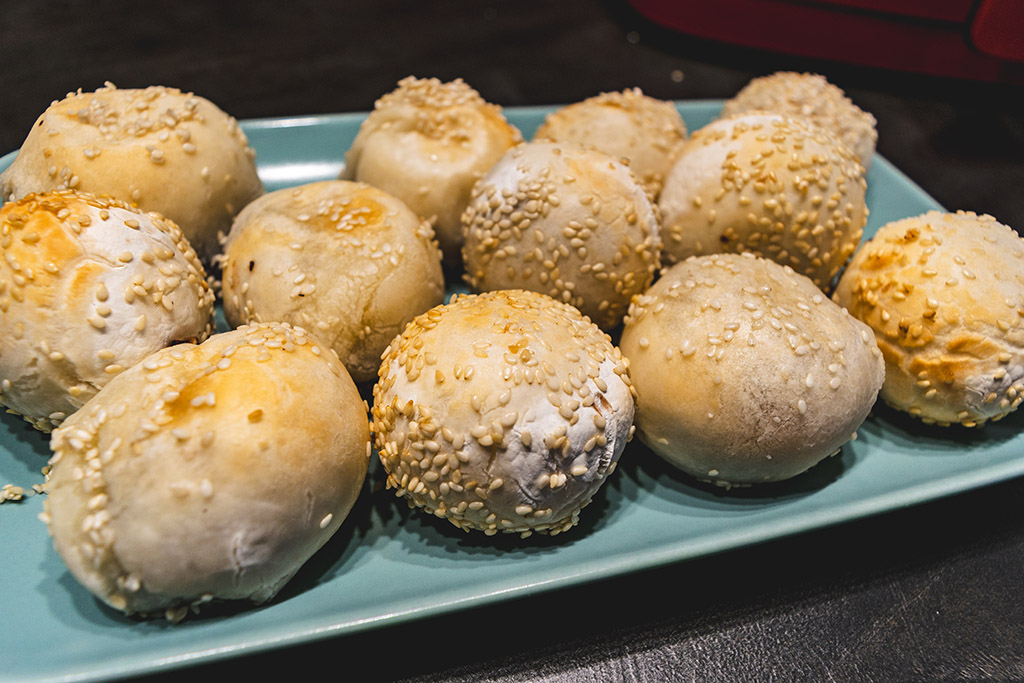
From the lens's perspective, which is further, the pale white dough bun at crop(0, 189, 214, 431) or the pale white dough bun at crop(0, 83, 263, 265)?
the pale white dough bun at crop(0, 83, 263, 265)

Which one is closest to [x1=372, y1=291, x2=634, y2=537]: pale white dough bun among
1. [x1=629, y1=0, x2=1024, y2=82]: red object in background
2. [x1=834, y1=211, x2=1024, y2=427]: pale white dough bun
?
[x1=834, y1=211, x2=1024, y2=427]: pale white dough bun

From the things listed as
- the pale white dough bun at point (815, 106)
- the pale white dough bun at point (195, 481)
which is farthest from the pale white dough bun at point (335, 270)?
the pale white dough bun at point (815, 106)

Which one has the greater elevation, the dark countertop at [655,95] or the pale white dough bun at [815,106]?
the pale white dough bun at [815,106]

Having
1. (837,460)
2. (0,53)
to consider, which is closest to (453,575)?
(837,460)

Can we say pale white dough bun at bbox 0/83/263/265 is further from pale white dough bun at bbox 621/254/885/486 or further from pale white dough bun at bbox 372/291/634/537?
pale white dough bun at bbox 621/254/885/486

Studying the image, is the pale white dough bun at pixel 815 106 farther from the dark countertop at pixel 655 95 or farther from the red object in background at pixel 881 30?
the red object in background at pixel 881 30

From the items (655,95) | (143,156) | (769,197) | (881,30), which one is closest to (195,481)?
(143,156)

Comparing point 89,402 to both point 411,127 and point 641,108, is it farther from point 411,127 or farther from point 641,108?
point 641,108
